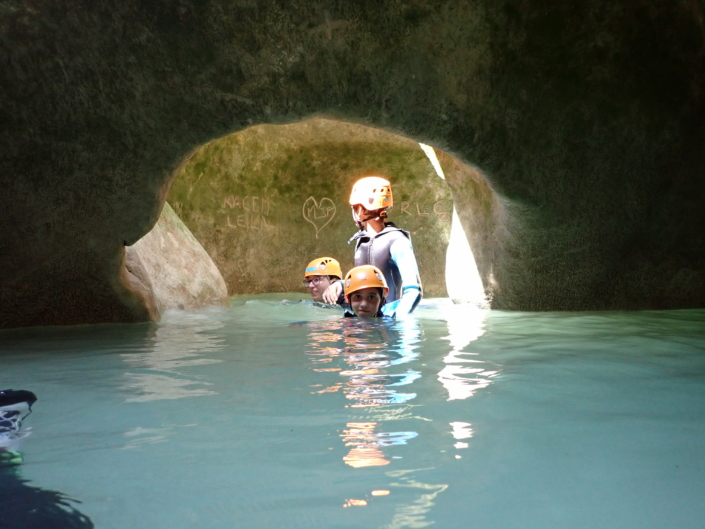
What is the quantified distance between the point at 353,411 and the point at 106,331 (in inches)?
132

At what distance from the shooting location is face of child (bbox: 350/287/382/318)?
5738 mm

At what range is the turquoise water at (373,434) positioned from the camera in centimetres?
152

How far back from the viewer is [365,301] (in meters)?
5.74

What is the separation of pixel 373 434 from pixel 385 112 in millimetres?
3270

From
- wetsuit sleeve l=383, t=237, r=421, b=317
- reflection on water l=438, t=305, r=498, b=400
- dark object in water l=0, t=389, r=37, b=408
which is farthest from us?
wetsuit sleeve l=383, t=237, r=421, b=317

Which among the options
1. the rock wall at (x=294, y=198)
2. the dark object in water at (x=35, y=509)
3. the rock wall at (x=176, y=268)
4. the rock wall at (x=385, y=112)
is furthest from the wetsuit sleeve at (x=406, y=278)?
the rock wall at (x=294, y=198)

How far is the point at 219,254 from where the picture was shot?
1134cm

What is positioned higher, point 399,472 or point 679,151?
point 679,151

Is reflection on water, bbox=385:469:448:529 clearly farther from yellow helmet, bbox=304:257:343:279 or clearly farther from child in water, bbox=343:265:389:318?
yellow helmet, bbox=304:257:343:279

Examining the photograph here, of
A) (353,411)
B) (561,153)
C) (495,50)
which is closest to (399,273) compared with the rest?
(561,153)

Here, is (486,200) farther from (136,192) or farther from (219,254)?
(219,254)

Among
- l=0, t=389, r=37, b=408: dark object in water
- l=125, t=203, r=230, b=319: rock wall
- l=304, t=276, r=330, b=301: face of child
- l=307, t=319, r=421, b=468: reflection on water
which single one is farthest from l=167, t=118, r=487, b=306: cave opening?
l=0, t=389, r=37, b=408: dark object in water

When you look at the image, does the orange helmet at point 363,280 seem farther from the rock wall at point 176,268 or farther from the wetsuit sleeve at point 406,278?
the rock wall at point 176,268

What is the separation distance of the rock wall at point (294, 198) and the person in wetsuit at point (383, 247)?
4.55 metres
